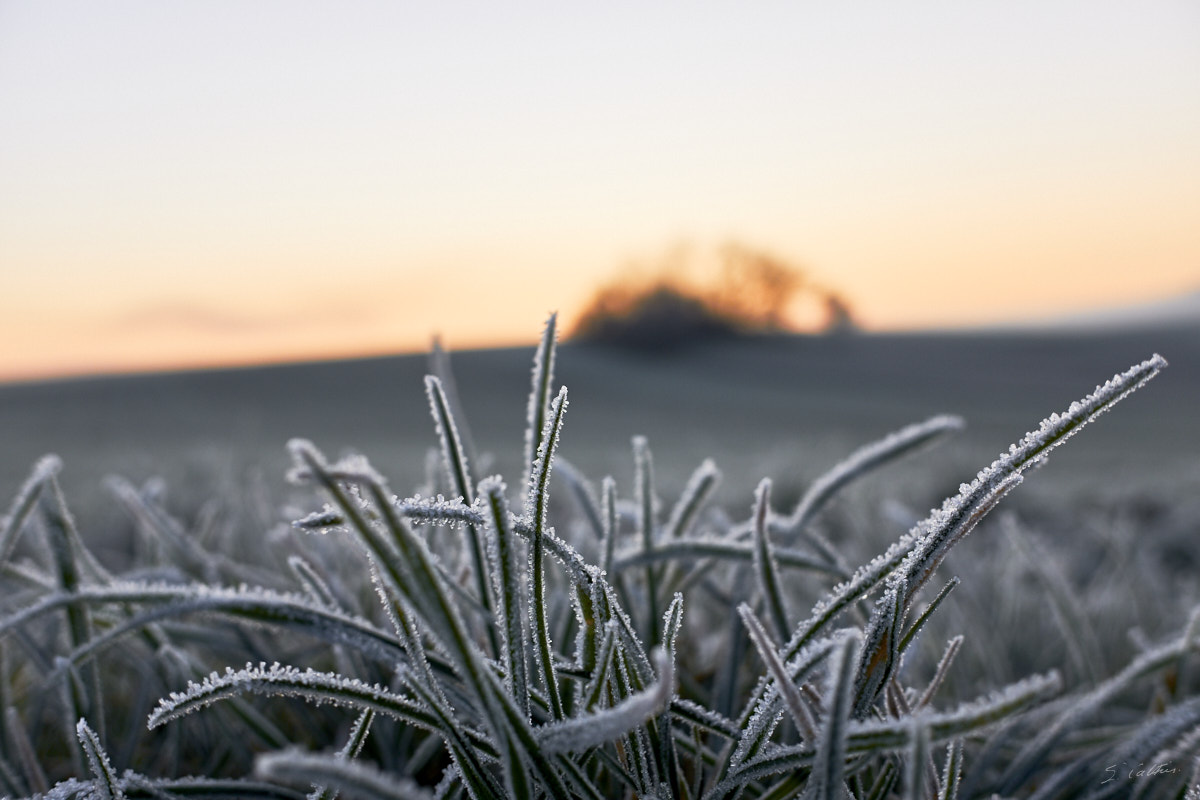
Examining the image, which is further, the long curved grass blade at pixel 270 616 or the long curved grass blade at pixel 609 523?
the long curved grass blade at pixel 609 523

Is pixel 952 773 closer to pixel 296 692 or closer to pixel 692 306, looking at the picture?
pixel 296 692

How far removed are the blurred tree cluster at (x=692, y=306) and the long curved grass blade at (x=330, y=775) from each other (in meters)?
14.9

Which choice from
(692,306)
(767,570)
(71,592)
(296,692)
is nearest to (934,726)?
(767,570)

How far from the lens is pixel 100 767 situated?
A: 46cm

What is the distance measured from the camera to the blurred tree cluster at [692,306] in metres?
15.4

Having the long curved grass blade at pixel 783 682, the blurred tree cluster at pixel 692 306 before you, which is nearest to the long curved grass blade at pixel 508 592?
the long curved grass blade at pixel 783 682

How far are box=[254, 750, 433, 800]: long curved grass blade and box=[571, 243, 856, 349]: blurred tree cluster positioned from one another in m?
14.9

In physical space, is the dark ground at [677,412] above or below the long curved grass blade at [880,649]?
below

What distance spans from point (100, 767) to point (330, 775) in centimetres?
21

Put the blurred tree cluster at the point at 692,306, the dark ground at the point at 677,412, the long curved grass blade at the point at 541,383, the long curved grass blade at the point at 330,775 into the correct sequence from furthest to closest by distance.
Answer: the blurred tree cluster at the point at 692,306, the dark ground at the point at 677,412, the long curved grass blade at the point at 541,383, the long curved grass blade at the point at 330,775

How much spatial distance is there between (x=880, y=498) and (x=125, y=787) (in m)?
1.81

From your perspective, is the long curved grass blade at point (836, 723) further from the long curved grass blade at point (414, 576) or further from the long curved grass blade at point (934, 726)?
the long curved grass blade at point (414, 576)

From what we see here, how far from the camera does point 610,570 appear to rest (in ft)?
2.08

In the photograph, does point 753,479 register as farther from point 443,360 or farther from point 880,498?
point 443,360
